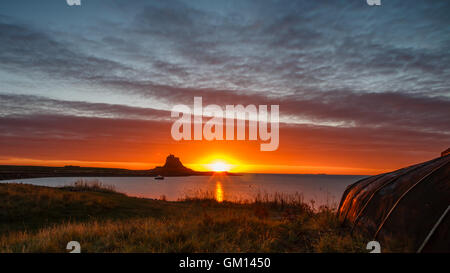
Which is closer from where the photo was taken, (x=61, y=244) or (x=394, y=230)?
(x=394, y=230)

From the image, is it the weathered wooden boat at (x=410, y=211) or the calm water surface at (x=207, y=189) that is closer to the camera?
the weathered wooden boat at (x=410, y=211)

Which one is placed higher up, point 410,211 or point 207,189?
point 410,211

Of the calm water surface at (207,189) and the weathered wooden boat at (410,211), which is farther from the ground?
the weathered wooden boat at (410,211)

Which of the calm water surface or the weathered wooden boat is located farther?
the calm water surface

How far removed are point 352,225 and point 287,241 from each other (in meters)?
2.22

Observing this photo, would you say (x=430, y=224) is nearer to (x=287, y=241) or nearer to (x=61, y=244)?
(x=287, y=241)

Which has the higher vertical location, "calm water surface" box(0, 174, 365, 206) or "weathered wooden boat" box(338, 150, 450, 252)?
"weathered wooden boat" box(338, 150, 450, 252)

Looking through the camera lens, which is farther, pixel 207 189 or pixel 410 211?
pixel 207 189

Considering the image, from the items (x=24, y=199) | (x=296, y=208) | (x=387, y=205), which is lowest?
(x=296, y=208)

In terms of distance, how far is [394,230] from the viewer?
583 centimetres
